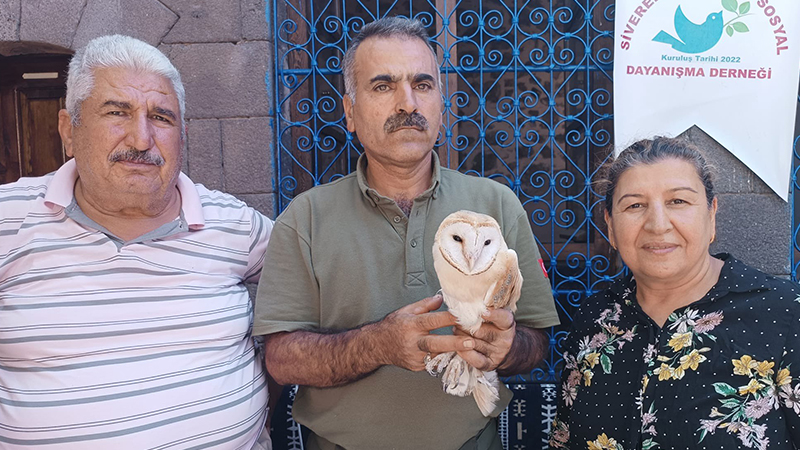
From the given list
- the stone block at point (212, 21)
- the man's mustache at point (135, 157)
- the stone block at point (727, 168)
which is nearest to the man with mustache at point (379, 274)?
the man's mustache at point (135, 157)

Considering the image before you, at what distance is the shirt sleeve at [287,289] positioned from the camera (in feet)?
5.70

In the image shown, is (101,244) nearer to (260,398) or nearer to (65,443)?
(65,443)

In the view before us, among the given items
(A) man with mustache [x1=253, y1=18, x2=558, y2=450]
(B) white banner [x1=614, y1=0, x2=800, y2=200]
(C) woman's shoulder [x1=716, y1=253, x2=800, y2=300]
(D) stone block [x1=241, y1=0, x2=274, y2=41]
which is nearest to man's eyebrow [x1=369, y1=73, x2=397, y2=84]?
(A) man with mustache [x1=253, y1=18, x2=558, y2=450]

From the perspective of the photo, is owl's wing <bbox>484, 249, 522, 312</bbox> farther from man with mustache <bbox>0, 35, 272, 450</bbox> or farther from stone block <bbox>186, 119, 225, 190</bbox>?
stone block <bbox>186, 119, 225, 190</bbox>

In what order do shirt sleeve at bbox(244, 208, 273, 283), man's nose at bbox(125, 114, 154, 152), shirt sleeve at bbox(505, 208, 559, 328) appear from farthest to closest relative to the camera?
shirt sleeve at bbox(244, 208, 273, 283) < man's nose at bbox(125, 114, 154, 152) < shirt sleeve at bbox(505, 208, 559, 328)

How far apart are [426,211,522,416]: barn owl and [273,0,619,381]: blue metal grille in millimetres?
1667

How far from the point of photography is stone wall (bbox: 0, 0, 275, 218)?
3.08 meters

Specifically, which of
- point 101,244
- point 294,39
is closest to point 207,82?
point 294,39

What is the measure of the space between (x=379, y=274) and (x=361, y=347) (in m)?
0.26

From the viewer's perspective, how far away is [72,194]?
1.92m

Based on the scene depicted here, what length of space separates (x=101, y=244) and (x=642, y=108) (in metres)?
2.75

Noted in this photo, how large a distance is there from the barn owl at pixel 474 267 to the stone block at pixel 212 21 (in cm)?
227

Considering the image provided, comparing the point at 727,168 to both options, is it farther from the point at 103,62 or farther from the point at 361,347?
the point at 103,62

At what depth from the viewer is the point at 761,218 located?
9.79 feet
